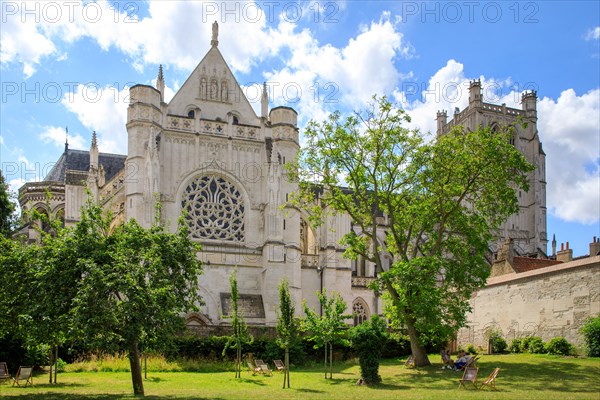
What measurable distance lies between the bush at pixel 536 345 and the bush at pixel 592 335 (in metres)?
2.44

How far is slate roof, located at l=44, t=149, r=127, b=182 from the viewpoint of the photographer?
170 ft

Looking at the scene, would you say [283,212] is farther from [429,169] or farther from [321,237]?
[429,169]

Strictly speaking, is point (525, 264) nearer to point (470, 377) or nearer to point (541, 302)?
point (541, 302)

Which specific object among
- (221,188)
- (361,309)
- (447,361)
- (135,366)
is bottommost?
(447,361)

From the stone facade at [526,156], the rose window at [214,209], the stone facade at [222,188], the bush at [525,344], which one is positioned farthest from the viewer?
the stone facade at [526,156]

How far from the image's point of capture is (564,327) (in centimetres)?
2586

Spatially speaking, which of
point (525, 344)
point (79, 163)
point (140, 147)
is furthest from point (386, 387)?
point (79, 163)

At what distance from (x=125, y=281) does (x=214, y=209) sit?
21637 millimetres

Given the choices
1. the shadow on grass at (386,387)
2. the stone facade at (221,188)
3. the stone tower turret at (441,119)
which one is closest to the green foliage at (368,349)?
the shadow on grass at (386,387)

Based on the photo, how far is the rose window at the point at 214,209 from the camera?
37.3 m

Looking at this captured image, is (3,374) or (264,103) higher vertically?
(264,103)

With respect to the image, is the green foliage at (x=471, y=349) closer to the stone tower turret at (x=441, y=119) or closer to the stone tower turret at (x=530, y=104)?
the stone tower turret at (x=530, y=104)

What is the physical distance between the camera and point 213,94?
40344 millimetres

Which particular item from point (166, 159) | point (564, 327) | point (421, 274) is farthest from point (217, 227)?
point (564, 327)
